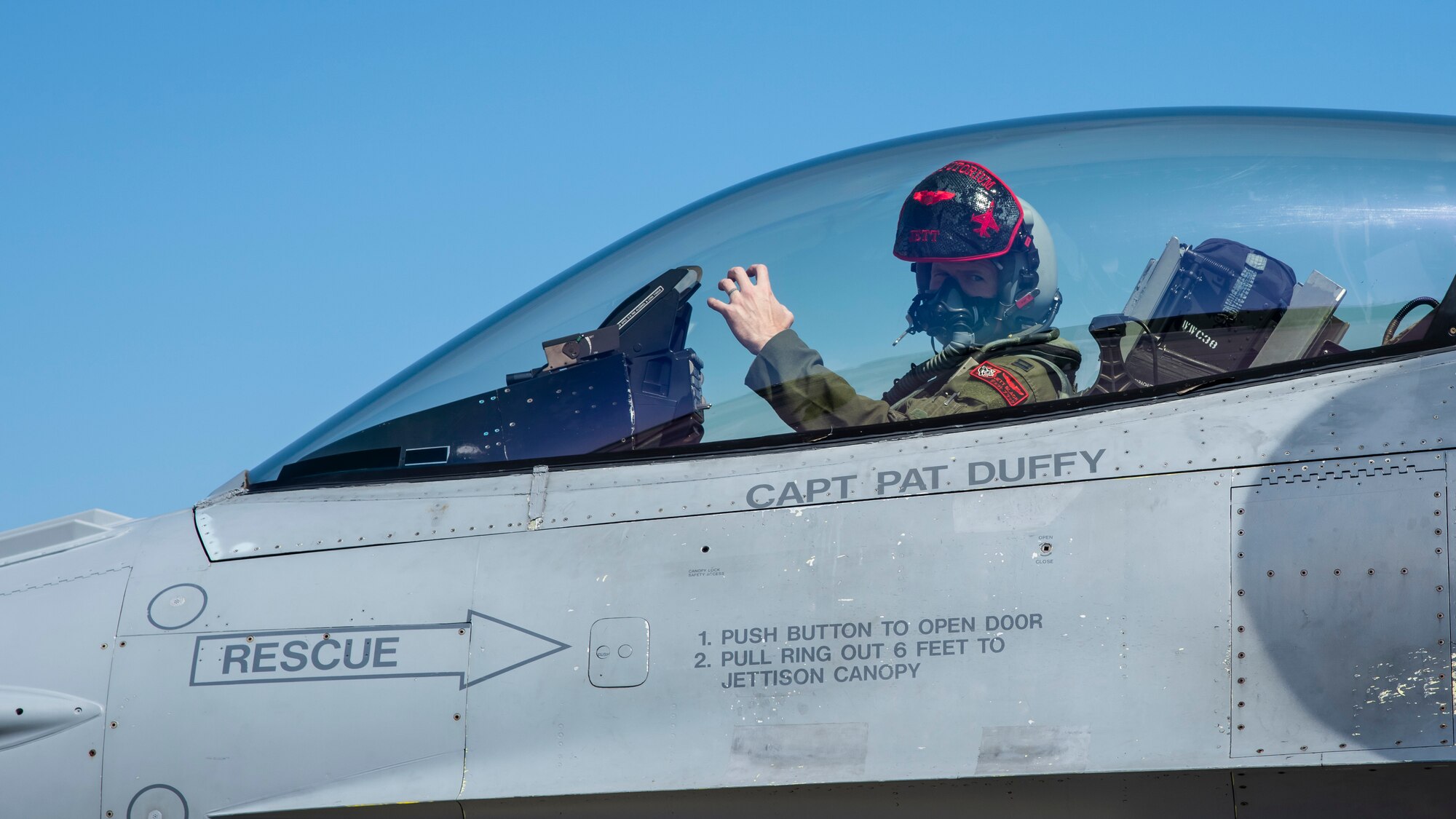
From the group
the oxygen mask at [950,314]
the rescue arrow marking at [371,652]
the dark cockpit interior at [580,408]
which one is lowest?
the rescue arrow marking at [371,652]

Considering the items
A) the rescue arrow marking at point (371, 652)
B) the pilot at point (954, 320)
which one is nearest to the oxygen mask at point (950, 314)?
the pilot at point (954, 320)

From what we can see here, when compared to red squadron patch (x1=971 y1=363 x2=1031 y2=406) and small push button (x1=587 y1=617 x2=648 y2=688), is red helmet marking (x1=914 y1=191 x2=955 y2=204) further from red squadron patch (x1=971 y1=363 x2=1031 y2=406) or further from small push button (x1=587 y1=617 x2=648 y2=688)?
small push button (x1=587 y1=617 x2=648 y2=688)

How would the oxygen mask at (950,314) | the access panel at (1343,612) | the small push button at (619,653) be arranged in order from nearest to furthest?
1. the access panel at (1343,612)
2. the small push button at (619,653)
3. the oxygen mask at (950,314)

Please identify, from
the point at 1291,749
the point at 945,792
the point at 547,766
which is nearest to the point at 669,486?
the point at 547,766

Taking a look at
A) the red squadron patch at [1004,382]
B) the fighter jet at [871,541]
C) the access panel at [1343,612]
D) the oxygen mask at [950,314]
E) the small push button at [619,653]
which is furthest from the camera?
the oxygen mask at [950,314]

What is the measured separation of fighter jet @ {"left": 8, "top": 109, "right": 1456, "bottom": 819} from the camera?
3197 mm

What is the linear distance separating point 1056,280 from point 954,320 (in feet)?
1.16

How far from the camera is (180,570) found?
12.8ft

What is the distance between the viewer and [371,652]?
365 centimetres

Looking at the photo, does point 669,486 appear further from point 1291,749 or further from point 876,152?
point 1291,749

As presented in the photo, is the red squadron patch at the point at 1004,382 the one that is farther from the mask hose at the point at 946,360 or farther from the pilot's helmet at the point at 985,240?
the pilot's helmet at the point at 985,240

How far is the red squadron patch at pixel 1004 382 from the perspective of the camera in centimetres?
373

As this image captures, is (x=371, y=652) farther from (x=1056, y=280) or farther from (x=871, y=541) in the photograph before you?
(x=1056, y=280)

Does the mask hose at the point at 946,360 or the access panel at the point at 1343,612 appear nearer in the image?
the access panel at the point at 1343,612
